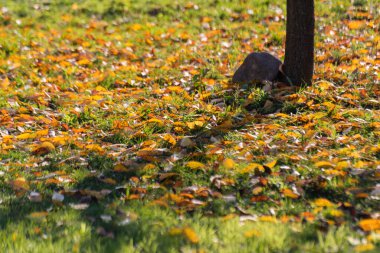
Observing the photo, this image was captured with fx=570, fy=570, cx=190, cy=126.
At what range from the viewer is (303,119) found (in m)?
5.66

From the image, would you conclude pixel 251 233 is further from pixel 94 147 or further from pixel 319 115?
pixel 319 115

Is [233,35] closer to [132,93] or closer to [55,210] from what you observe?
[132,93]

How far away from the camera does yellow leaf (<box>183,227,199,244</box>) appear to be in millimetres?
3385

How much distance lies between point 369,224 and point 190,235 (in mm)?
1081

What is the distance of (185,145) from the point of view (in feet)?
16.8

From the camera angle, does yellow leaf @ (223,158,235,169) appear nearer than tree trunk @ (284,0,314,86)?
Yes

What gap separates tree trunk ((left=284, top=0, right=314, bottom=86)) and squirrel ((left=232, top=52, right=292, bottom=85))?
0.61 feet

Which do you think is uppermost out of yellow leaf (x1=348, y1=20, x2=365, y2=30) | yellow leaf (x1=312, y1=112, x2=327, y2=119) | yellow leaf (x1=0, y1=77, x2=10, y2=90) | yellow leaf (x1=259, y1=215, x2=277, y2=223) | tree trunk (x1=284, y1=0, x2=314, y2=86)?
tree trunk (x1=284, y1=0, x2=314, y2=86)

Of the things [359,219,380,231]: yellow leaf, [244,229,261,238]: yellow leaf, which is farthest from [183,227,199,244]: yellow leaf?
[359,219,380,231]: yellow leaf

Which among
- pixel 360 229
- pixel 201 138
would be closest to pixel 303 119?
pixel 201 138

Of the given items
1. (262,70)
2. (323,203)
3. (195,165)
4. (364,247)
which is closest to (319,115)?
(262,70)

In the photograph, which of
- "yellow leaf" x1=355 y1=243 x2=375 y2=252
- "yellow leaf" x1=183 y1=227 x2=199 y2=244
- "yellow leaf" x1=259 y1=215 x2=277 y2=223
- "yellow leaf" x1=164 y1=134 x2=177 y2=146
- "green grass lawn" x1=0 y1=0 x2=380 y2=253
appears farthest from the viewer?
"yellow leaf" x1=164 y1=134 x2=177 y2=146

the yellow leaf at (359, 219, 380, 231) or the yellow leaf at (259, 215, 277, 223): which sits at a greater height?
the yellow leaf at (359, 219, 380, 231)

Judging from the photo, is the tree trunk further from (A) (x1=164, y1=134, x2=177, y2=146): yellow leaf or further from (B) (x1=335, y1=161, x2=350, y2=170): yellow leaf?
(B) (x1=335, y1=161, x2=350, y2=170): yellow leaf
